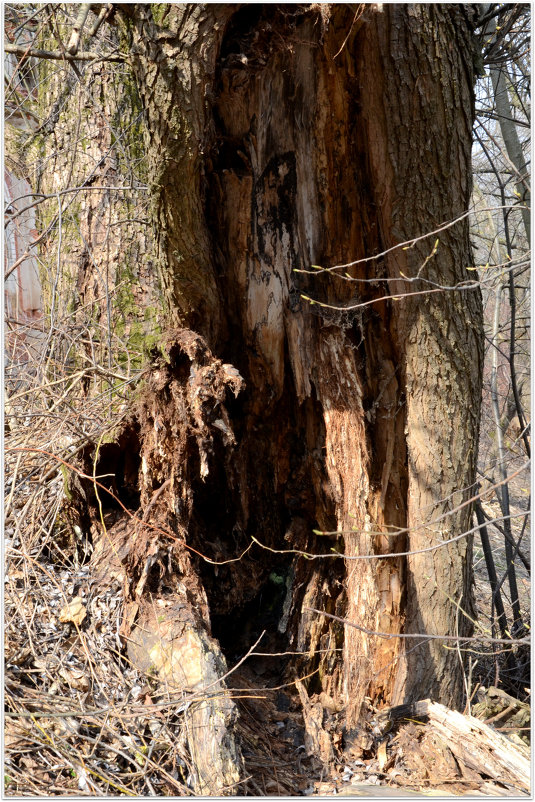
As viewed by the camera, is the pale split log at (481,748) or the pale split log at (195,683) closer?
the pale split log at (195,683)

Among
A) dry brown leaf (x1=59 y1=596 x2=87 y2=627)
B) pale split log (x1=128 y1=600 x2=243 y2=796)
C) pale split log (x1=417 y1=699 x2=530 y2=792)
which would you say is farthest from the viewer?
dry brown leaf (x1=59 y1=596 x2=87 y2=627)

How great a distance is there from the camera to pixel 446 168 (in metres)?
2.56

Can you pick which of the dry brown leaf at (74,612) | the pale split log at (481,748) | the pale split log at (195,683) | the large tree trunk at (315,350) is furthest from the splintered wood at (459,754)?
the dry brown leaf at (74,612)

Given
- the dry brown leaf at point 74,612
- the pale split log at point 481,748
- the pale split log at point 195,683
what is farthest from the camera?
the dry brown leaf at point 74,612

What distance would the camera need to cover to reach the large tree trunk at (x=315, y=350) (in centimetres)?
244

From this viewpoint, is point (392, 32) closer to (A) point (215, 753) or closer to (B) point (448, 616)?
(B) point (448, 616)

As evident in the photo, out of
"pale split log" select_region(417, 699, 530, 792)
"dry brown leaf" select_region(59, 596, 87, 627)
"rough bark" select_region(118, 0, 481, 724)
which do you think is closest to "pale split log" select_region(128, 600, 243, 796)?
"dry brown leaf" select_region(59, 596, 87, 627)

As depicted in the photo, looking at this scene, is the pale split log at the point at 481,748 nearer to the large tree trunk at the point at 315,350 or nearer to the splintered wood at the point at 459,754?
the splintered wood at the point at 459,754

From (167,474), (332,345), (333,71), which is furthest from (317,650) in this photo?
(333,71)

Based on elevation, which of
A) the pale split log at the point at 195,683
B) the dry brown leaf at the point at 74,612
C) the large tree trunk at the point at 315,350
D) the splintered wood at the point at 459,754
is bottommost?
the splintered wood at the point at 459,754

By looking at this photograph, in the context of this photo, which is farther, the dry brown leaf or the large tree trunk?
the dry brown leaf

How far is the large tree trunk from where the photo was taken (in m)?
2.44

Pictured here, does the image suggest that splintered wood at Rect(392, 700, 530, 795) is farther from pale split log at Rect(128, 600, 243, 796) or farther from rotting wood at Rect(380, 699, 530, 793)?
pale split log at Rect(128, 600, 243, 796)

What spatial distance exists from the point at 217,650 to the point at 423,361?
5.66ft
